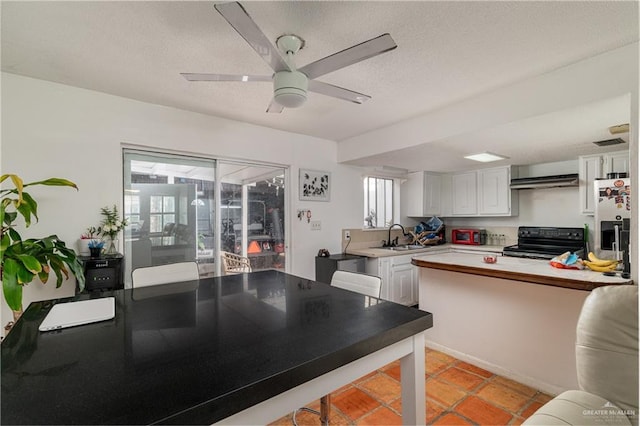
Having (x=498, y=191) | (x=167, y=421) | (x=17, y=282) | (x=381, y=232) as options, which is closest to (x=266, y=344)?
(x=167, y=421)

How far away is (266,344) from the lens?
0.88 metres

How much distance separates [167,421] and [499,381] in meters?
2.51

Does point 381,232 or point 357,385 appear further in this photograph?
point 381,232

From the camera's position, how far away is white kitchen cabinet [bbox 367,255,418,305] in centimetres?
370

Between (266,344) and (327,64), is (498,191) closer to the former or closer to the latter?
(327,64)

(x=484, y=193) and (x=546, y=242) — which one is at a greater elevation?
(x=484, y=193)

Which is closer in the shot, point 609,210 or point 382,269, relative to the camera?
point 609,210

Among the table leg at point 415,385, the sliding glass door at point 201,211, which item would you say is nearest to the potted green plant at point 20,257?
the sliding glass door at point 201,211

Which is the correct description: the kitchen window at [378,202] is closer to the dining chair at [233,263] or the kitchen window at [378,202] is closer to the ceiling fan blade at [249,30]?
the dining chair at [233,263]

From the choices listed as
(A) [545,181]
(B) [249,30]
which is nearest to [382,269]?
(A) [545,181]

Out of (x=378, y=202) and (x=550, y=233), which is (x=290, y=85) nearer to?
(x=378, y=202)

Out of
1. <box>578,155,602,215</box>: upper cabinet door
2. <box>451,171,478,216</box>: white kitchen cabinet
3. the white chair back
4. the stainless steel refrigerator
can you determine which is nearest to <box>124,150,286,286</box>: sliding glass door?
the white chair back

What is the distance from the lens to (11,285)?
4.79 feet

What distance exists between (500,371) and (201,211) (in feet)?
10.1
